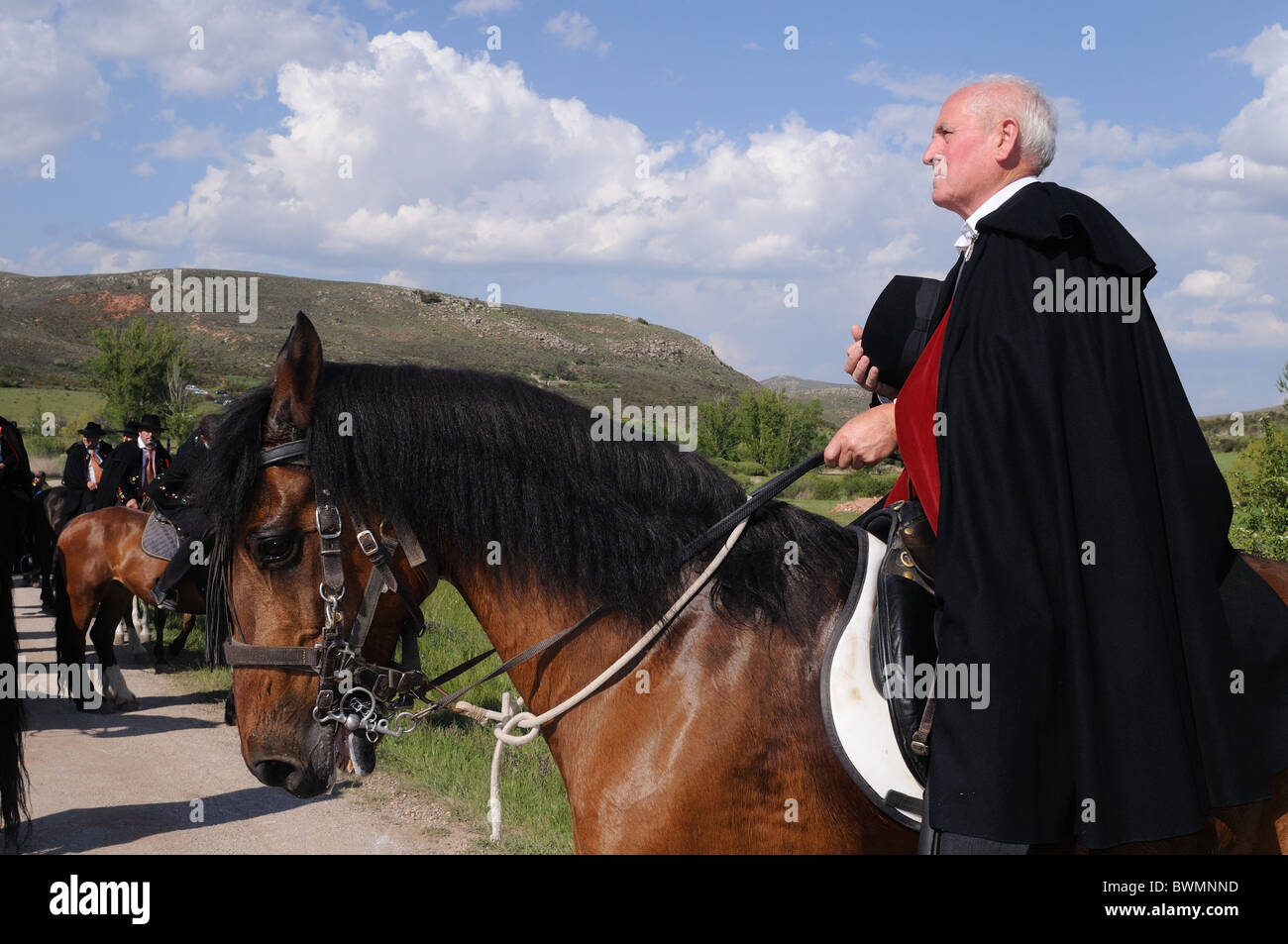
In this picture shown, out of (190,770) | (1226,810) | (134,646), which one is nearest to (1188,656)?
(1226,810)

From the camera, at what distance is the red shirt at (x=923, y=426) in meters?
2.41

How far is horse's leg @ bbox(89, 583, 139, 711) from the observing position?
973 centimetres

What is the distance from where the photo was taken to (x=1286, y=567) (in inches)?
118

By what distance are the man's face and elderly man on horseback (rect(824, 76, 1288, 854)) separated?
0.19 m

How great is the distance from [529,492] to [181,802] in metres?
6.01

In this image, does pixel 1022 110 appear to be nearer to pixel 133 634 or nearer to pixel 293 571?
pixel 293 571

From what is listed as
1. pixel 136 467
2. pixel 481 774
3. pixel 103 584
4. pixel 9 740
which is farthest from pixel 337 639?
pixel 136 467

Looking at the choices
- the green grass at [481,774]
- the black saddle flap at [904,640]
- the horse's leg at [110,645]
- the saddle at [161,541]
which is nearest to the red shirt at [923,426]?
the black saddle flap at [904,640]

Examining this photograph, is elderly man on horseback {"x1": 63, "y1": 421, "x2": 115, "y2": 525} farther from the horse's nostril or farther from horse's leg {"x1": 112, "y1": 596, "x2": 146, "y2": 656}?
the horse's nostril

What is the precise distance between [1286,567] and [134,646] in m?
13.5

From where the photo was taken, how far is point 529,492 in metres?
2.73

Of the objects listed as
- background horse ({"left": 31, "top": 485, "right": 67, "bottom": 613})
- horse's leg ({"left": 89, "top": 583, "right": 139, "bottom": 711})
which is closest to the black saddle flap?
horse's leg ({"left": 89, "top": 583, "right": 139, "bottom": 711})

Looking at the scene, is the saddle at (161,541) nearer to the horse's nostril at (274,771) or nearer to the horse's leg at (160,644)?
the horse's leg at (160,644)
